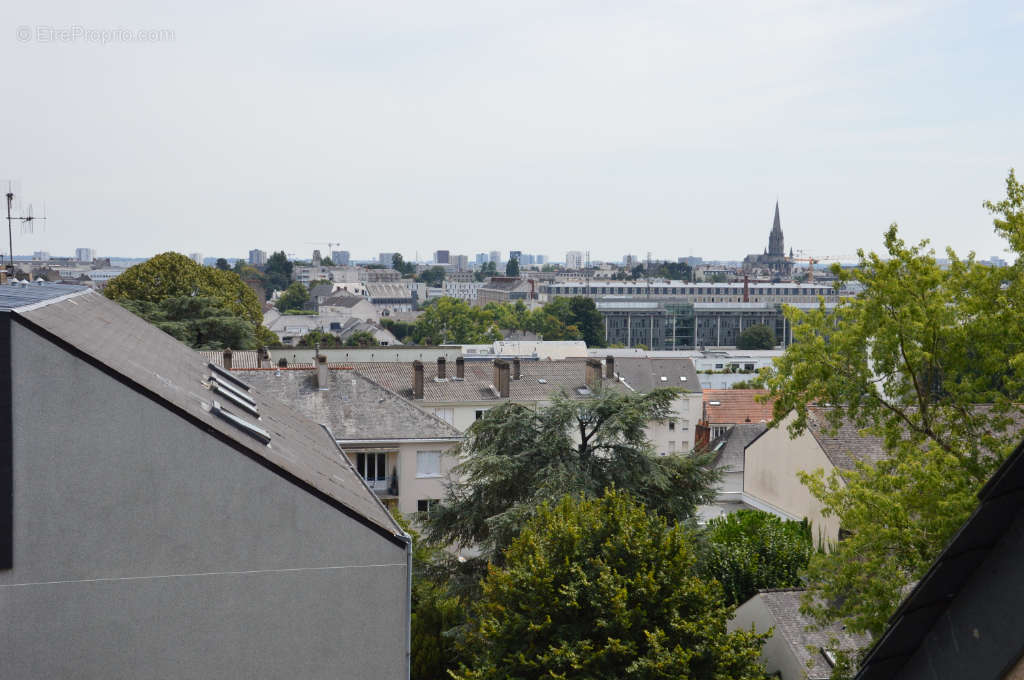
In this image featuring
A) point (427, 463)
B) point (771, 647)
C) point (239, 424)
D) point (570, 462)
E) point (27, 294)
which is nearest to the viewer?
point (239, 424)

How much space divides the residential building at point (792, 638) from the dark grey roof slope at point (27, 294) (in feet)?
50.1

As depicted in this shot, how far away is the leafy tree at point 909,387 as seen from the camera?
1553cm

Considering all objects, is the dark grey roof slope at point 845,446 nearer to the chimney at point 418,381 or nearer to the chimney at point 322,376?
the chimney at point 322,376

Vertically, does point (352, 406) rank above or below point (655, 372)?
above

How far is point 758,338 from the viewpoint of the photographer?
508ft

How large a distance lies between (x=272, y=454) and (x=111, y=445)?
258cm

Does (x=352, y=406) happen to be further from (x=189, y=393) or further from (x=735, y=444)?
(x=735, y=444)

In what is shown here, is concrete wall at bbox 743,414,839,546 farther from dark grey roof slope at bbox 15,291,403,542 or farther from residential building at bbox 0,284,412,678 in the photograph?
residential building at bbox 0,284,412,678

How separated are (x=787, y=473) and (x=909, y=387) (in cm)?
1891

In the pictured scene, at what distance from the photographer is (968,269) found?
55.2 ft

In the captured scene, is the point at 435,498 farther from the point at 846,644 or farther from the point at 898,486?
the point at 898,486

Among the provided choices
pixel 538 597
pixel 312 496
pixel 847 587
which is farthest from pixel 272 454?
pixel 847 587

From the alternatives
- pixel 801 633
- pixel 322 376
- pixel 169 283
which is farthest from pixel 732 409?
pixel 169 283

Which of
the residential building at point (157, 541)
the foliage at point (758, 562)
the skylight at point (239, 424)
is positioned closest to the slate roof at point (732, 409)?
the foliage at point (758, 562)
